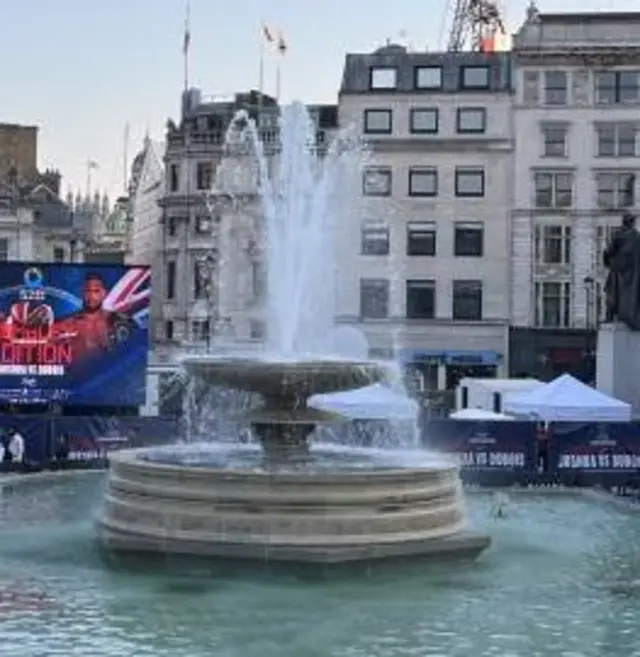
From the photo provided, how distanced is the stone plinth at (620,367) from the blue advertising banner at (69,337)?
13280 mm

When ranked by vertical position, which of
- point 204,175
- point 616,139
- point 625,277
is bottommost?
point 625,277

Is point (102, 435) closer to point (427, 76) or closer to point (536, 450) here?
point (536, 450)

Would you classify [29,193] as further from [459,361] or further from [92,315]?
[92,315]

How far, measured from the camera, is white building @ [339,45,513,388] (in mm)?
71188

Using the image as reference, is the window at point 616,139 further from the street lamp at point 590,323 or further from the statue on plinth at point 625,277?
the statue on plinth at point 625,277

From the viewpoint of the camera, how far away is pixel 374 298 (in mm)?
72125

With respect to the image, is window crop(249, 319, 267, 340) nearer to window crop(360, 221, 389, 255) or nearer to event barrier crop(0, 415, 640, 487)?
window crop(360, 221, 389, 255)

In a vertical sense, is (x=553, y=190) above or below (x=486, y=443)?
above

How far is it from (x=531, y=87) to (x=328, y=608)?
5826 centimetres

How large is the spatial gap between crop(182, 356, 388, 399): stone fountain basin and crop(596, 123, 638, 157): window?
173 feet

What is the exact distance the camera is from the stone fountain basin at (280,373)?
19.3 meters

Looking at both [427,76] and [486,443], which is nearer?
[486,443]

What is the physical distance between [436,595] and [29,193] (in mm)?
78800

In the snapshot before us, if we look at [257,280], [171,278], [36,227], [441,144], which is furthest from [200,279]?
[441,144]
